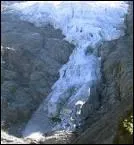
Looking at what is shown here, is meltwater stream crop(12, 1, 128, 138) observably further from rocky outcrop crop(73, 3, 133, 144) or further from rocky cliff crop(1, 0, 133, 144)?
rocky outcrop crop(73, 3, 133, 144)

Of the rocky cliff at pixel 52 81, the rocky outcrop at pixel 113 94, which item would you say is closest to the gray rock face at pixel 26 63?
the rocky cliff at pixel 52 81

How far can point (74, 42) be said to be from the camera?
64375 mm

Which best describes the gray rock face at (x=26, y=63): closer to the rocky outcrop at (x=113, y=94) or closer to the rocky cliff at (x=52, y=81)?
the rocky cliff at (x=52, y=81)

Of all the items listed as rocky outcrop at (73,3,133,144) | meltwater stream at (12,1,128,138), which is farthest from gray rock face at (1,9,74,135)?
rocky outcrop at (73,3,133,144)

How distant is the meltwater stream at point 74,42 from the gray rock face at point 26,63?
1052 mm

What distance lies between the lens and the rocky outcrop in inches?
1443

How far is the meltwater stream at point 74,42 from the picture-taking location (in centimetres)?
4909

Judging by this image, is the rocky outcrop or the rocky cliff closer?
Result: the rocky outcrop

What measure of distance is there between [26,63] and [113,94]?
13387mm

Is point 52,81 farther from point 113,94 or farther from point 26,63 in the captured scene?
point 113,94

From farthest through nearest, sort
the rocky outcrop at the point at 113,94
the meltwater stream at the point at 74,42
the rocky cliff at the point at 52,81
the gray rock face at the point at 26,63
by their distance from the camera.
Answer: the gray rock face at the point at 26,63 < the meltwater stream at the point at 74,42 < the rocky cliff at the point at 52,81 < the rocky outcrop at the point at 113,94

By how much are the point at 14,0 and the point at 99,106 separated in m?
41.7

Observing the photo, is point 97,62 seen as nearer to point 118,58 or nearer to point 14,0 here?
point 118,58

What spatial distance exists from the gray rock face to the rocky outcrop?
19.9 feet
